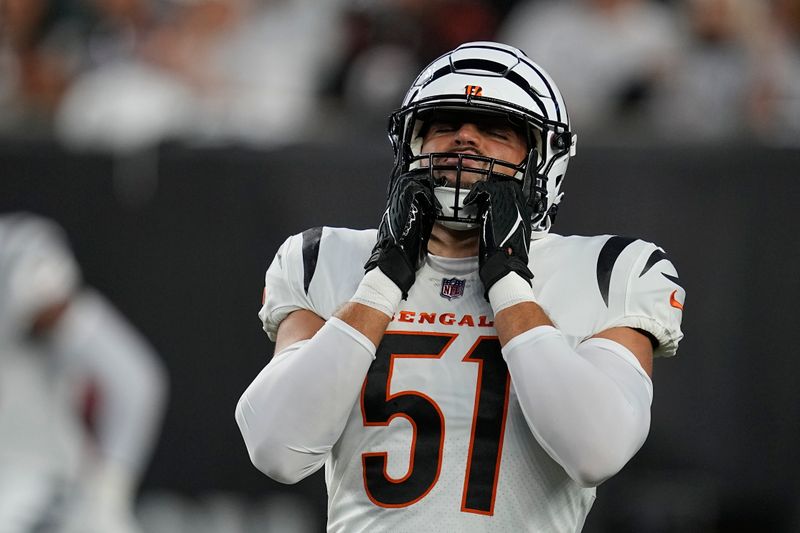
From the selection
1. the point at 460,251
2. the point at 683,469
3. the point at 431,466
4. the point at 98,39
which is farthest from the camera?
the point at 98,39

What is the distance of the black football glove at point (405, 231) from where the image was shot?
2.35m

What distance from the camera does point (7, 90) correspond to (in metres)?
5.52

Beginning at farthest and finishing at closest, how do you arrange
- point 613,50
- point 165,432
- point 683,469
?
point 613,50, point 165,432, point 683,469

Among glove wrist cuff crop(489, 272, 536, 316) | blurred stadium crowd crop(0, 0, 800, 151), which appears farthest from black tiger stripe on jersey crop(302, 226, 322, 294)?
blurred stadium crowd crop(0, 0, 800, 151)

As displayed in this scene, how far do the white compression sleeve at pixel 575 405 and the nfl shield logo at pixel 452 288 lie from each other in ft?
0.73

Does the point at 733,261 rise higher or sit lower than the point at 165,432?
higher

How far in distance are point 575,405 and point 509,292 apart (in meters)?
0.25

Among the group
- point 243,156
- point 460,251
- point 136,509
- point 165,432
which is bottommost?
point 136,509

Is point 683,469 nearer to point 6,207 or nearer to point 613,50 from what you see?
point 613,50

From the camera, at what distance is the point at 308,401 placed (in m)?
2.25

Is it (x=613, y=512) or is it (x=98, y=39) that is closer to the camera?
(x=613, y=512)

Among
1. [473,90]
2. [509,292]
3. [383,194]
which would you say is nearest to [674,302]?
[509,292]

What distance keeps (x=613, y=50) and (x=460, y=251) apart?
118 inches

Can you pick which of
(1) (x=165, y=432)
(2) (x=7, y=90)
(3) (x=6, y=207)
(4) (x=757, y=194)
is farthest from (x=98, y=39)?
(4) (x=757, y=194)
